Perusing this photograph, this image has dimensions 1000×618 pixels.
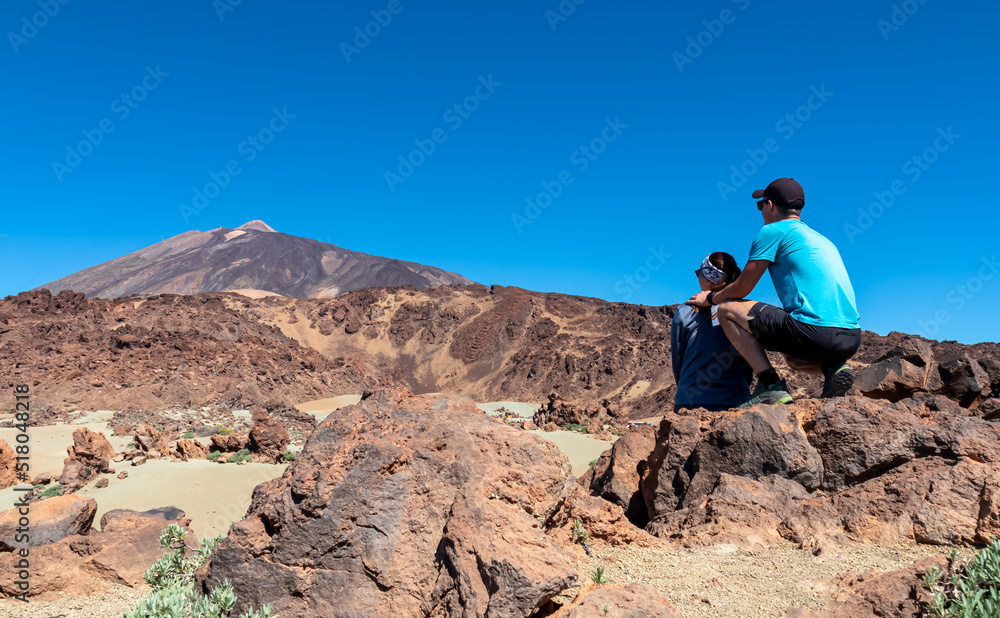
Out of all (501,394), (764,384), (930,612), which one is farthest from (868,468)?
(501,394)

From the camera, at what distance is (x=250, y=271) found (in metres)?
101

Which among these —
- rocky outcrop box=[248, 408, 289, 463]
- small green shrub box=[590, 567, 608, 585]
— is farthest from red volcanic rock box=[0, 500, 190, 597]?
rocky outcrop box=[248, 408, 289, 463]

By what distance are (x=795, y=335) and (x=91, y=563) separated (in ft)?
15.4

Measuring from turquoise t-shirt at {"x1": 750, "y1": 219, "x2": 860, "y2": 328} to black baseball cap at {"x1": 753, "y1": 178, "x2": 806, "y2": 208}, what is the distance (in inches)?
6.6

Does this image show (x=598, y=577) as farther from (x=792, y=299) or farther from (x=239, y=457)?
(x=239, y=457)

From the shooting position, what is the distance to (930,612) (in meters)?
2.43

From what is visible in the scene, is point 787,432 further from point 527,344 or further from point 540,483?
point 527,344

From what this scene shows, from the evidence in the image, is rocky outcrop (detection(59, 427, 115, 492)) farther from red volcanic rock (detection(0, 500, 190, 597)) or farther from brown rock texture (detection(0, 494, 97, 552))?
red volcanic rock (detection(0, 500, 190, 597))

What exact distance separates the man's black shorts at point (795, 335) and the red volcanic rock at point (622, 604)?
1.81 m

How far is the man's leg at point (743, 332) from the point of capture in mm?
3854

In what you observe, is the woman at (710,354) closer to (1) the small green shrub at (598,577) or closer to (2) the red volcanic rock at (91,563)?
(1) the small green shrub at (598,577)

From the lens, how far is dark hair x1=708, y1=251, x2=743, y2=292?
4.29 m

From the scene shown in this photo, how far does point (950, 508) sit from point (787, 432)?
2.72 ft

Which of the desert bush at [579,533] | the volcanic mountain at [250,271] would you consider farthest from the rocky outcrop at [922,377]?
the volcanic mountain at [250,271]
